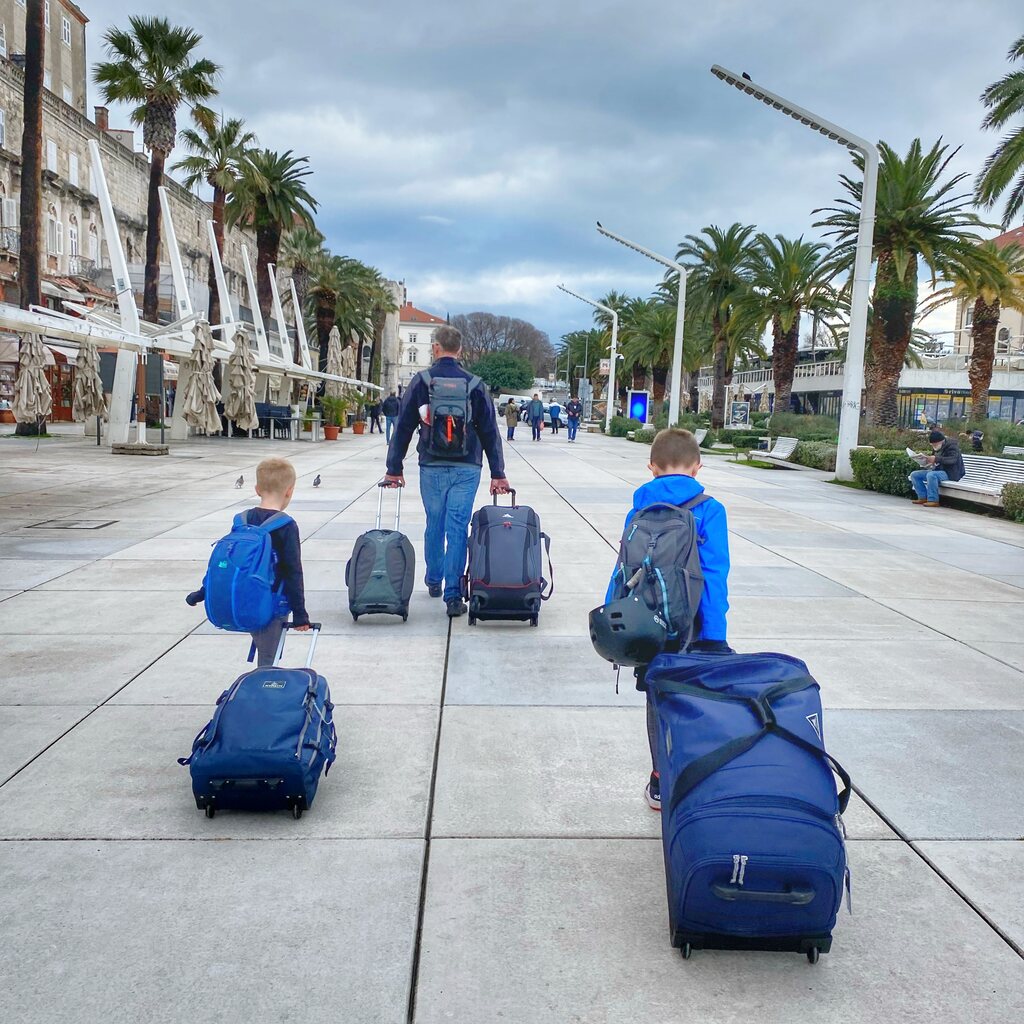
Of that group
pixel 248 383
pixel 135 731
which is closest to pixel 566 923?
pixel 135 731

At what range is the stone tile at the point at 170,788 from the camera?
11.3 ft

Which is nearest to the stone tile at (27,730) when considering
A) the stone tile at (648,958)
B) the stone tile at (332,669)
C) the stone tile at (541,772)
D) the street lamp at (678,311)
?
the stone tile at (332,669)

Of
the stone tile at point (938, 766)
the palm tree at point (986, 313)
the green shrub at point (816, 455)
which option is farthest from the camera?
the palm tree at point (986, 313)

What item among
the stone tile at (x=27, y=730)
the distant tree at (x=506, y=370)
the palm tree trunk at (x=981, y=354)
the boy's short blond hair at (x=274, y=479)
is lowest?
the stone tile at (x=27, y=730)

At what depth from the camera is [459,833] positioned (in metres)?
3.45

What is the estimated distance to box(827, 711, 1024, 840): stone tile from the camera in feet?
12.0

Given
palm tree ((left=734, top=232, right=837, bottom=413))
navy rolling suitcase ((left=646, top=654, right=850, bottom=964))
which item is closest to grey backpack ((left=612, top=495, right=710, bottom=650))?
navy rolling suitcase ((left=646, top=654, right=850, bottom=964))

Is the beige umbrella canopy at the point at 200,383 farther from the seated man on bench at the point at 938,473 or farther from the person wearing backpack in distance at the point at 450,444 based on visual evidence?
the person wearing backpack in distance at the point at 450,444

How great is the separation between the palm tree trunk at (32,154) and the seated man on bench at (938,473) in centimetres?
1937

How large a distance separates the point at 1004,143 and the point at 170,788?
26.3 metres

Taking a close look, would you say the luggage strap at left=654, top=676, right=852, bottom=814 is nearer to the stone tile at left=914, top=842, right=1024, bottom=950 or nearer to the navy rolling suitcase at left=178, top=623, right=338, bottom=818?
the stone tile at left=914, top=842, right=1024, bottom=950

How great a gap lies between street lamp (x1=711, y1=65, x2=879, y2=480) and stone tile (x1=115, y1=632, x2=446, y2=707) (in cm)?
1522

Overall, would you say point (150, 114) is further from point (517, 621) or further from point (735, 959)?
point (735, 959)

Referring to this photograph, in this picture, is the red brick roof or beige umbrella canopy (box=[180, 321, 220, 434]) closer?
beige umbrella canopy (box=[180, 321, 220, 434])
